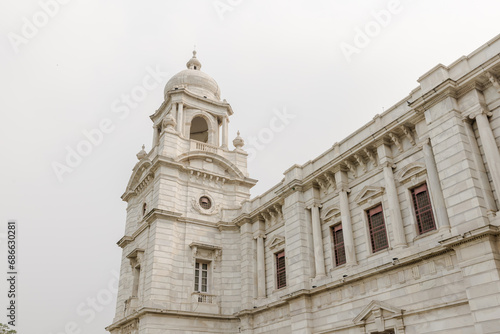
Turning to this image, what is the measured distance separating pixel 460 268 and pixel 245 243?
14324mm

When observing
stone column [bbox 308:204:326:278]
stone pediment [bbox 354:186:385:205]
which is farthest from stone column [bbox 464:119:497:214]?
stone column [bbox 308:204:326:278]

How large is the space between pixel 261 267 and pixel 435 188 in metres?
11.9

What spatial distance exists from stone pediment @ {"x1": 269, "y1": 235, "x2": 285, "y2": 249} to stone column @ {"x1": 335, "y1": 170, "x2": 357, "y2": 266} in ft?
15.4

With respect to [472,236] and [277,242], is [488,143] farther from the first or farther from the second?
[277,242]

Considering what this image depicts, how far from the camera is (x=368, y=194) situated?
62.7ft

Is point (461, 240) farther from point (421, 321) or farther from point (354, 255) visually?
point (354, 255)

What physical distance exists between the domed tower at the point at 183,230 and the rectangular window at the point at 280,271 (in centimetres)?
335

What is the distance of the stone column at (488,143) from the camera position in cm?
1399

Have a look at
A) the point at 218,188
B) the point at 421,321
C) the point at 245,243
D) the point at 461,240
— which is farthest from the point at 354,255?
the point at 218,188

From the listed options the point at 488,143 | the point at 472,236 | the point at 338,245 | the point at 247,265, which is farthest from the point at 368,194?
the point at 247,265

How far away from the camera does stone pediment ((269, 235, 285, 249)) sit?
23.5 m

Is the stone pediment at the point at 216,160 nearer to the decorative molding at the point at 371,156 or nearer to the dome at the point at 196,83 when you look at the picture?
the dome at the point at 196,83

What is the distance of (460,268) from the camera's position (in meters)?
14.1

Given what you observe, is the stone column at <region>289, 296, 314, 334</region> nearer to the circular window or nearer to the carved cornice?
the carved cornice
